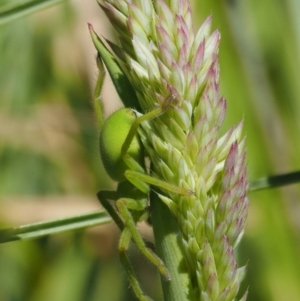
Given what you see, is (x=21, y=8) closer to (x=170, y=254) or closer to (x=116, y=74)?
(x=116, y=74)

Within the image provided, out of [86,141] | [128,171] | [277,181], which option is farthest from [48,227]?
[86,141]

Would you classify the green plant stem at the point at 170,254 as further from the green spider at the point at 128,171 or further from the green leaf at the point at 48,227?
the green leaf at the point at 48,227

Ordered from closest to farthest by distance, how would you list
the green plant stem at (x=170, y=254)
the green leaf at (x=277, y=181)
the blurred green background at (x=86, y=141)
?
the green plant stem at (x=170, y=254)
the green leaf at (x=277, y=181)
the blurred green background at (x=86, y=141)

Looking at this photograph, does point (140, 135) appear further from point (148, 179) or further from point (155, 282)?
point (155, 282)

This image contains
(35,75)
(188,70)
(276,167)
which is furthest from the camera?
(35,75)

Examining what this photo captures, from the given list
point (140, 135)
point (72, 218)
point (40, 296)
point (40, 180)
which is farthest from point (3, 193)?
point (140, 135)

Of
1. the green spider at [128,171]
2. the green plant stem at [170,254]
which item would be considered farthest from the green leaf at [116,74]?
the green plant stem at [170,254]
